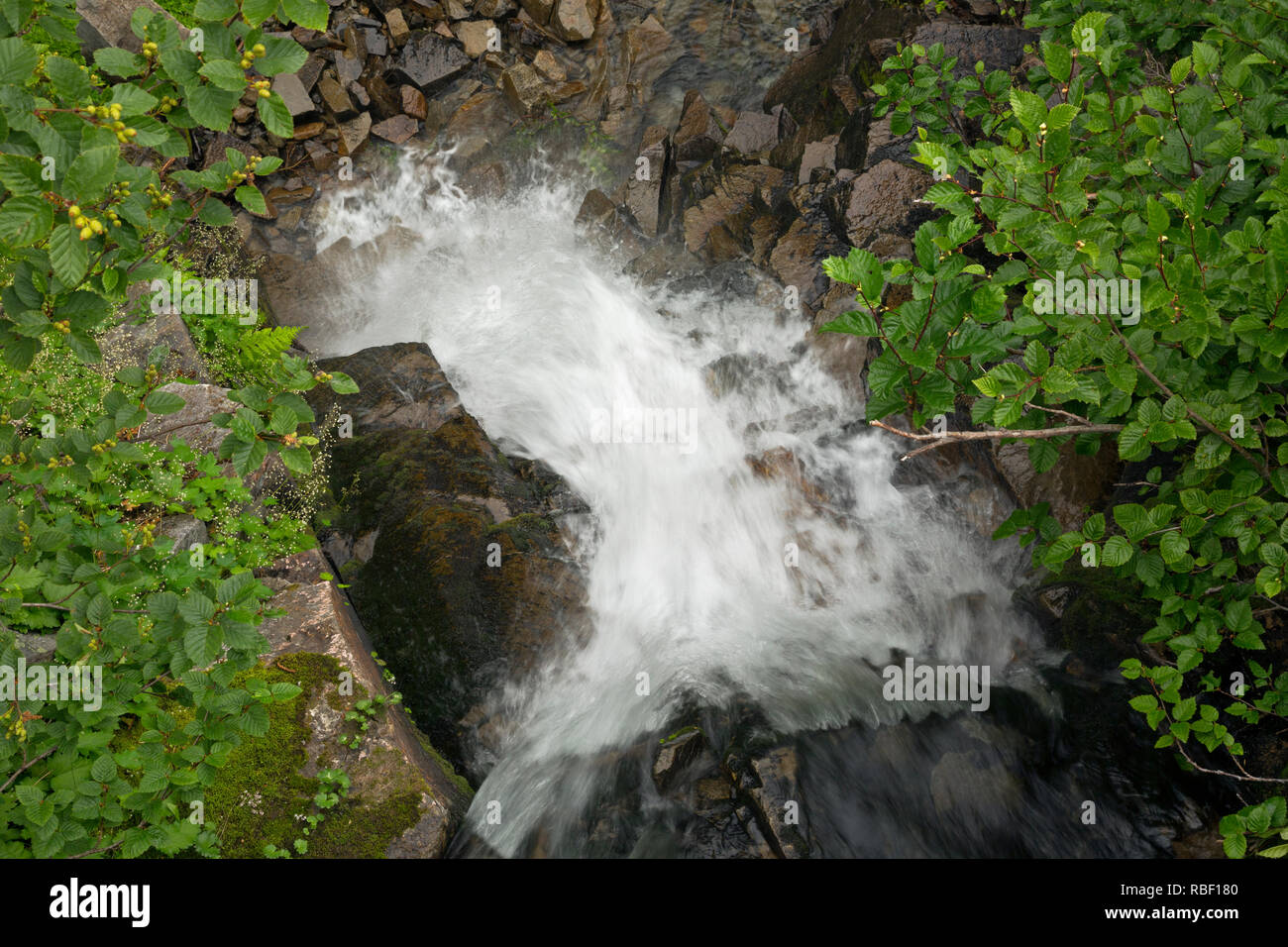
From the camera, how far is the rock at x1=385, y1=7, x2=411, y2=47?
34.5 feet

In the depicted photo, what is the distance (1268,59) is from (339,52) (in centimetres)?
1018

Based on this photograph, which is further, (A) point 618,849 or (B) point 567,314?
(B) point 567,314

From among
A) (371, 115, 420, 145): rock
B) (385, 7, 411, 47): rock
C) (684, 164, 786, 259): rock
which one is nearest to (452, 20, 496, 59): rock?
(385, 7, 411, 47): rock

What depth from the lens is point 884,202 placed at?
7.84 m

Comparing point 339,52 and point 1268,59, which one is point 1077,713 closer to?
point 1268,59

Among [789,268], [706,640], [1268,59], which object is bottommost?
[706,640]

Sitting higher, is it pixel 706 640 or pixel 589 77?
pixel 589 77

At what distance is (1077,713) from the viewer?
5324 mm

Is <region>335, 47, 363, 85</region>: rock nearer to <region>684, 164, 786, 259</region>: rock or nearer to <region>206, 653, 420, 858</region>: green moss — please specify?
<region>684, 164, 786, 259</region>: rock

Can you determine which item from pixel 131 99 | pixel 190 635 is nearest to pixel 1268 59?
pixel 131 99

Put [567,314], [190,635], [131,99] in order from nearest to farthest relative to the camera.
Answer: [131,99]
[190,635]
[567,314]

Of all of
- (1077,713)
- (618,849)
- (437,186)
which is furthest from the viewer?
(437,186)

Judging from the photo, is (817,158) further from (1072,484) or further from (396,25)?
(396,25)

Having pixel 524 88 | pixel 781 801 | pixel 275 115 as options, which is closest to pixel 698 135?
pixel 524 88
